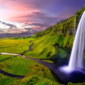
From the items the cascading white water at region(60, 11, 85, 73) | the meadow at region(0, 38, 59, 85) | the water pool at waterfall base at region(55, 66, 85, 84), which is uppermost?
the cascading white water at region(60, 11, 85, 73)

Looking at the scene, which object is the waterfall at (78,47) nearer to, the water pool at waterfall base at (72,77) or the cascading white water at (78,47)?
the cascading white water at (78,47)

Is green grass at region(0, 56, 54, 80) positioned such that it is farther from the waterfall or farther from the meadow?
the waterfall

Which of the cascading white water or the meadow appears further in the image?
the cascading white water

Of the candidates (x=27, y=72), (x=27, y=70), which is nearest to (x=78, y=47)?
(x=27, y=70)

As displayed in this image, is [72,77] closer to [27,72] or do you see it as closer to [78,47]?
[27,72]

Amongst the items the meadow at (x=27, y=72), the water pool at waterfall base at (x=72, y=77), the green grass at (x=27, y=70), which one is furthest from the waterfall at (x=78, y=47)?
the meadow at (x=27, y=72)

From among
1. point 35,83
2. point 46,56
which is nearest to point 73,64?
point 46,56

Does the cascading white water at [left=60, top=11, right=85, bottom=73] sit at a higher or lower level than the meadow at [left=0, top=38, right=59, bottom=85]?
higher

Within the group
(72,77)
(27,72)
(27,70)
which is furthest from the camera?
(27,70)

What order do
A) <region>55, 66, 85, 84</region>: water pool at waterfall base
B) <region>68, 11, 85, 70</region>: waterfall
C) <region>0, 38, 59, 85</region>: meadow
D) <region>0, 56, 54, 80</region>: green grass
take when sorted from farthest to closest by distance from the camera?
<region>68, 11, 85, 70</region>: waterfall
<region>0, 56, 54, 80</region>: green grass
<region>55, 66, 85, 84</region>: water pool at waterfall base
<region>0, 38, 59, 85</region>: meadow

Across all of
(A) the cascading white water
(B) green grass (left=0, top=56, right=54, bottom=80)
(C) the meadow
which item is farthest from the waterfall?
(C) the meadow

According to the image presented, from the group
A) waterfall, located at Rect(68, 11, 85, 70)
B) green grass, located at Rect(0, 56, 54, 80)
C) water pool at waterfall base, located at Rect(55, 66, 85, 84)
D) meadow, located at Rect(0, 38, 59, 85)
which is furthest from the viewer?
waterfall, located at Rect(68, 11, 85, 70)

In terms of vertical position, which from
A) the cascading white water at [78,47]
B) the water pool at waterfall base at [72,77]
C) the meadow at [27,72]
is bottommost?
the water pool at waterfall base at [72,77]

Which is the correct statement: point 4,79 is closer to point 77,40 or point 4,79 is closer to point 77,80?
point 77,80
